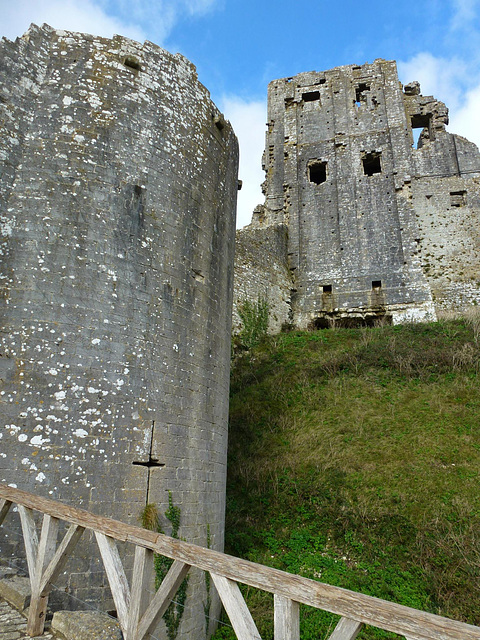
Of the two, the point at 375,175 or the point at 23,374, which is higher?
the point at 375,175

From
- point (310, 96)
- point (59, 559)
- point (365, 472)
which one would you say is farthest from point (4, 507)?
point (310, 96)

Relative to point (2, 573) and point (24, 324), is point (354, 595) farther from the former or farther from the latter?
point (24, 324)

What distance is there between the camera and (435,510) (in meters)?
7.43

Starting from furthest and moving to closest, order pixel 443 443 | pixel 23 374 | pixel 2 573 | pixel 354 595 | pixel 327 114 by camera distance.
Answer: pixel 327 114 → pixel 443 443 → pixel 23 374 → pixel 2 573 → pixel 354 595

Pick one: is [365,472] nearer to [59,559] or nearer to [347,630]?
[59,559]

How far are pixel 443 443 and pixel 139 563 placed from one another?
7.83 meters

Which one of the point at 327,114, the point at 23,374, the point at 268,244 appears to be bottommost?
the point at 23,374

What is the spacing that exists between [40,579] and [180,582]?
4.15 feet

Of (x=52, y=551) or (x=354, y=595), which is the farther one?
(x=52, y=551)

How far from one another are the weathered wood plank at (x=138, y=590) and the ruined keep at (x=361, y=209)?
1392cm

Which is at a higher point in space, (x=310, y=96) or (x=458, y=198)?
(x=310, y=96)

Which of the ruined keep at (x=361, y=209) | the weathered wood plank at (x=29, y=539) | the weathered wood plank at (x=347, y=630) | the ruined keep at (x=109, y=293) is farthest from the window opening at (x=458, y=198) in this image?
the weathered wood plank at (x=347, y=630)

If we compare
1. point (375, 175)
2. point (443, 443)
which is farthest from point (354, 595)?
point (375, 175)

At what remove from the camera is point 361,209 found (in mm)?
20547
